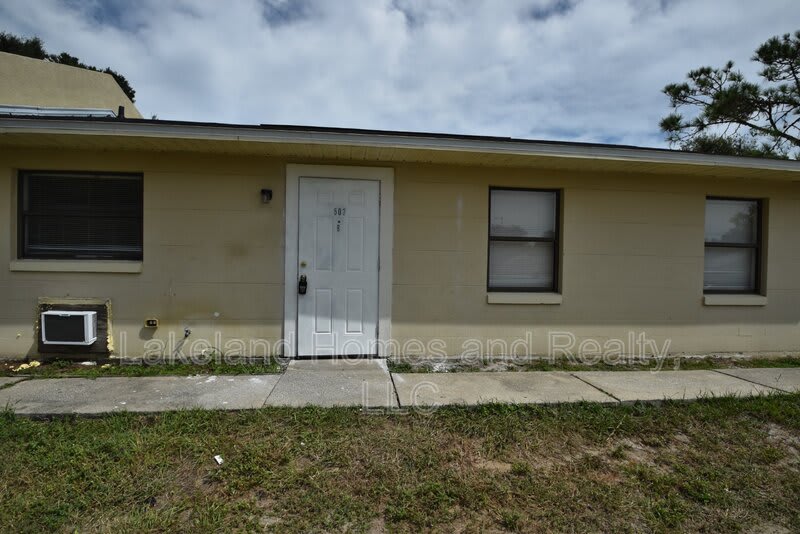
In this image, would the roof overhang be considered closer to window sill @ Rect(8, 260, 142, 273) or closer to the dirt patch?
window sill @ Rect(8, 260, 142, 273)

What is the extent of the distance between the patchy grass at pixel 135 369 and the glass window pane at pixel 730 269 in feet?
20.2

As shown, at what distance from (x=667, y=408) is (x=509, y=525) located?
7.96 ft

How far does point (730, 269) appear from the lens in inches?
238

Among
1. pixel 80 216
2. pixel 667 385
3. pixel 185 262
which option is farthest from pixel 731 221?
pixel 80 216

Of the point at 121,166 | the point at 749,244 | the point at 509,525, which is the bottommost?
the point at 509,525

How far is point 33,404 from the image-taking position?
3.61m

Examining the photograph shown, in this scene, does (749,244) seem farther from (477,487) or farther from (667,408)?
(477,487)

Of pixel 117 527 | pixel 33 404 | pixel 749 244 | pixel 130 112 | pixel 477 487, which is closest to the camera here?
pixel 117 527

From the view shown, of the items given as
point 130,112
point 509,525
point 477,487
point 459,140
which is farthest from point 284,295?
point 130,112

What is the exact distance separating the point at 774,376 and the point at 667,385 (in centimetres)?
162

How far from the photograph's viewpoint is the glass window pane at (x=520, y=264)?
5547 millimetres

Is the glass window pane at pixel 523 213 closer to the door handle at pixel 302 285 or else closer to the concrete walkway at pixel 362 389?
the concrete walkway at pixel 362 389

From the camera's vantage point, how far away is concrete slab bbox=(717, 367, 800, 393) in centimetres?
451

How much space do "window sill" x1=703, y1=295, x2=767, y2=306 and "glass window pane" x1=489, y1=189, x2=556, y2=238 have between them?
7.99 ft
